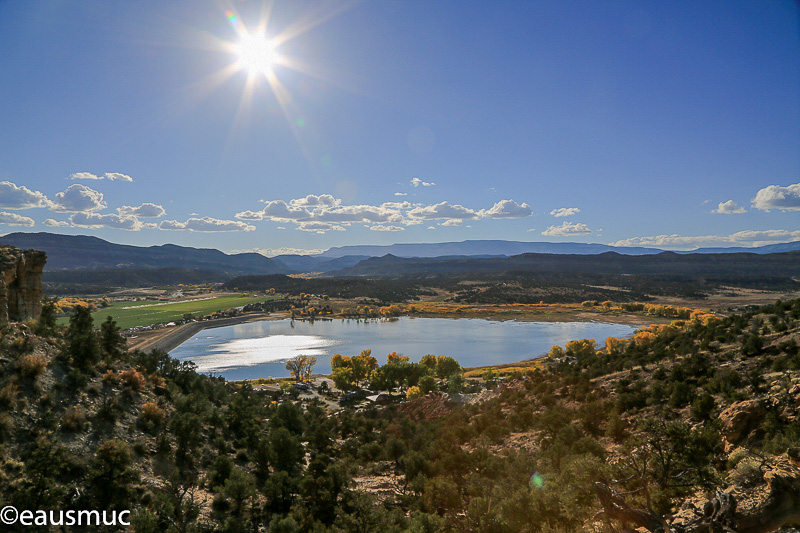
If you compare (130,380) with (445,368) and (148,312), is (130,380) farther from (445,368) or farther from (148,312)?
(148,312)

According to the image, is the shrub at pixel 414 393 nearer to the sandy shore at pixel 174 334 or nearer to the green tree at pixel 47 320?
the green tree at pixel 47 320

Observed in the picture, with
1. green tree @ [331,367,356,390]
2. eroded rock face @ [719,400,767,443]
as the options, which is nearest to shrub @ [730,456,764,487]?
eroded rock face @ [719,400,767,443]

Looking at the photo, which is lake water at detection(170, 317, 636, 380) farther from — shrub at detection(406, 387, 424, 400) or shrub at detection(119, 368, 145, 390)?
shrub at detection(119, 368, 145, 390)

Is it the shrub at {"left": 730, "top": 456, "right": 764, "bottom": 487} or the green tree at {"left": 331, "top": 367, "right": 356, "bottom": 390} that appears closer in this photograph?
the shrub at {"left": 730, "top": 456, "right": 764, "bottom": 487}

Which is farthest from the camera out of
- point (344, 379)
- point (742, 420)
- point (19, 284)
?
point (344, 379)

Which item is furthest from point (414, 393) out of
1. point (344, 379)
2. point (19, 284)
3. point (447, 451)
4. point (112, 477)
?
point (19, 284)

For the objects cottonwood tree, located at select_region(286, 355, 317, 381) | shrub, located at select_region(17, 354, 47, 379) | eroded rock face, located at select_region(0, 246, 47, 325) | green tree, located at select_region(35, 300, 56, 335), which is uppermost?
eroded rock face, located at select_region(0, 246, 47, 325)
